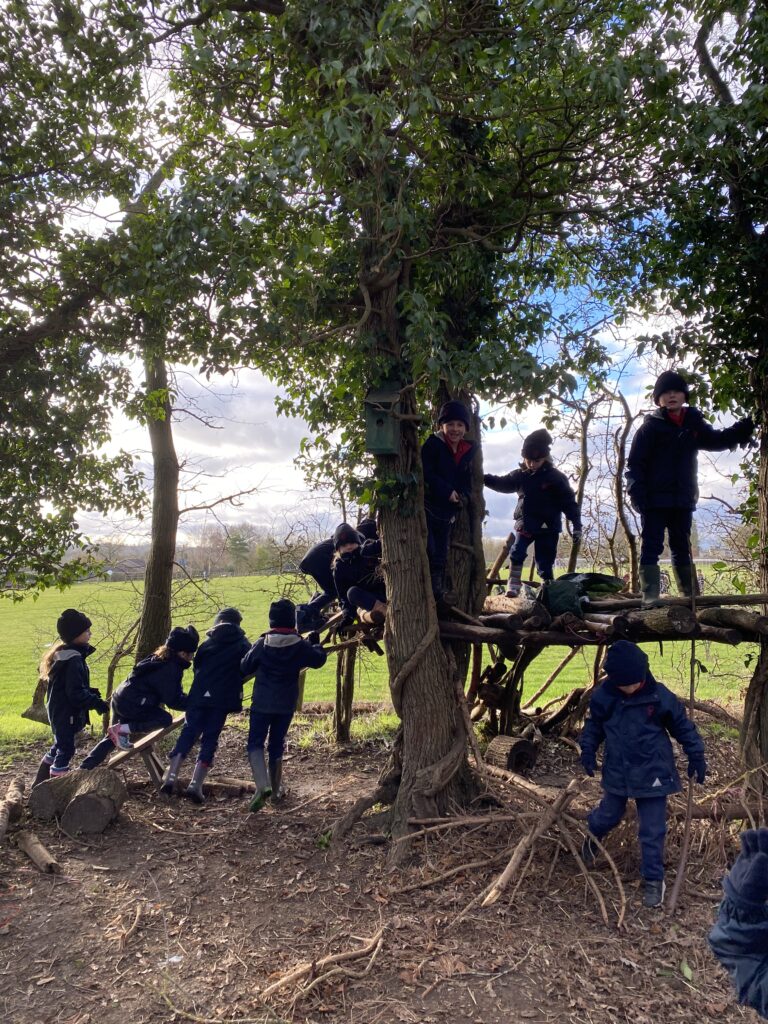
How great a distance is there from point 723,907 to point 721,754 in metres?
5.74

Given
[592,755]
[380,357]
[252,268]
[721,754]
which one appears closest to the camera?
[592,755]

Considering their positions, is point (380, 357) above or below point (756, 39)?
below

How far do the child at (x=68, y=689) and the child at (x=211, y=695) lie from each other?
805 millimetres

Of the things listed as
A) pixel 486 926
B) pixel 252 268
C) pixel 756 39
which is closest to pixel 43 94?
pixel 252 268

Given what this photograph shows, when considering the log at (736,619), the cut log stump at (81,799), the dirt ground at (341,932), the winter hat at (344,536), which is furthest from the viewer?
the winter hat at (344,536)

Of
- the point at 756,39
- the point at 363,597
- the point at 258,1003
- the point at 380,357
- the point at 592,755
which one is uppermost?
the point at 756,39

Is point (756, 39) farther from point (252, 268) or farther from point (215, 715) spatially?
point (215, 715)

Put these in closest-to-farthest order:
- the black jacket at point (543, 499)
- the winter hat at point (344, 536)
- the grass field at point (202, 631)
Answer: the black jacket at point (543, 499)
the winter hat at point (344, 536)
the grass field at point (202, 631)

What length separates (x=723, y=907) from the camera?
8.01 ft

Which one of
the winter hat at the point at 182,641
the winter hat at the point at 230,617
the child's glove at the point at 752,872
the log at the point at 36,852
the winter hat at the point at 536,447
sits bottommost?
the log at the point at 36,852

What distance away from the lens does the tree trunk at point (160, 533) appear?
34.6ft

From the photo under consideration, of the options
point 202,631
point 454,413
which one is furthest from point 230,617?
point 202,631

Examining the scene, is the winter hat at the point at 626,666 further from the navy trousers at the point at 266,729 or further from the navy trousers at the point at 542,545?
the navy trousers at the point at 266,729

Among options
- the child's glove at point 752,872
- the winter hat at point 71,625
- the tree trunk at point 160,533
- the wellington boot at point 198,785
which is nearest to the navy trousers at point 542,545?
the wellington boot at point 198,785
